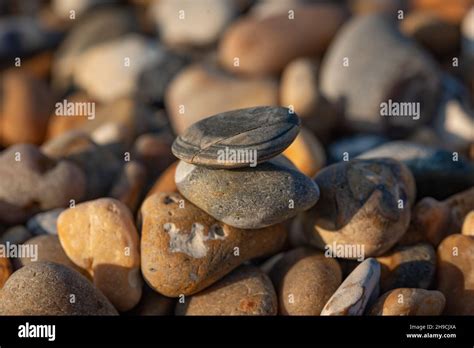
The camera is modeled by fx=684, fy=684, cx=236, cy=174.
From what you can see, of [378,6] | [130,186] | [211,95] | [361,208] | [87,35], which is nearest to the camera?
[361,208]

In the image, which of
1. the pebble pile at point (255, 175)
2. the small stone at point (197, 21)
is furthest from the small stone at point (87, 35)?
the small stone at point (197, 21)

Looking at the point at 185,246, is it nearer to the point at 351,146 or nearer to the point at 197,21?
the point at 351,146

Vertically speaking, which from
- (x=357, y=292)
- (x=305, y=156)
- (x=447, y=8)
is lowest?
(x=357, y=292)

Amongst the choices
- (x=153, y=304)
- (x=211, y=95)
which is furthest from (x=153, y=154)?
(x=153, y=304)

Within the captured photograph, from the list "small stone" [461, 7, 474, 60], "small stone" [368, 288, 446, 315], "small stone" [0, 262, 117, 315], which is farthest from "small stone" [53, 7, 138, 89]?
"small stone" [368, 288, 446, 315]

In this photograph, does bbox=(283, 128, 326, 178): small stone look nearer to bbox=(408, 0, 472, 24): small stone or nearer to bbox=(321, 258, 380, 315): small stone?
bbox=(321, 258, 380, 315): small stone

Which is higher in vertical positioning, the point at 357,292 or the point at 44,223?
the point at 44,223
